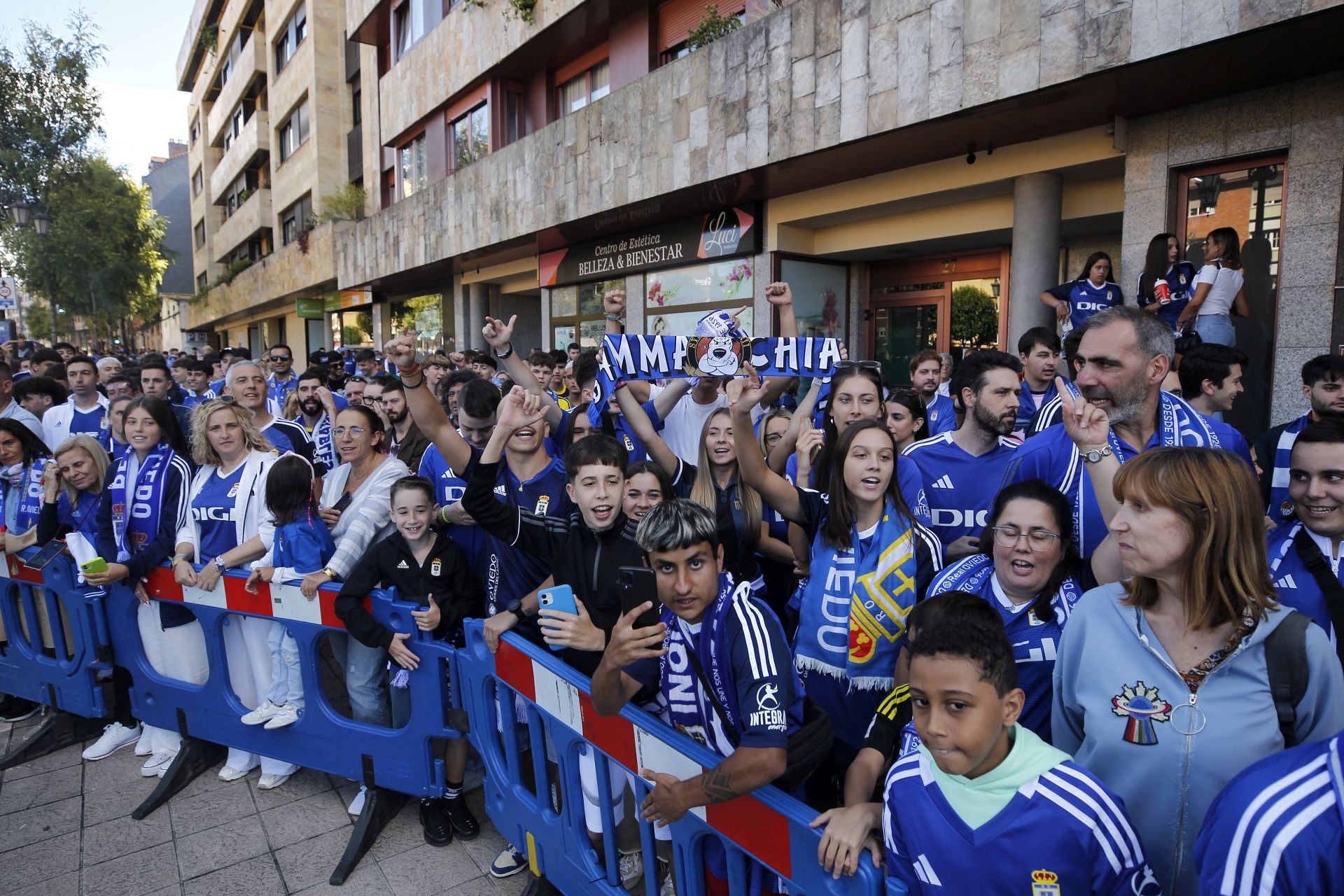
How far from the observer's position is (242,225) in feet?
110

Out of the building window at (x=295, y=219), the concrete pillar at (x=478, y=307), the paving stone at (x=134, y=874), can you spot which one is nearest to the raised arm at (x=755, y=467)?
the paving stone at (x=134, y=874)

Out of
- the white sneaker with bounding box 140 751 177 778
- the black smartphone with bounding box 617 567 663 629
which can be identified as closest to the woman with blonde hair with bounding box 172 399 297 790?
the white sneaker with bounding box 140 751 177 778

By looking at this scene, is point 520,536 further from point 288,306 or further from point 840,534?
point 288,306

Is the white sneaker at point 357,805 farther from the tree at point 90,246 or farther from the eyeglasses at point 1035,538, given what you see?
the tree at point 90,246

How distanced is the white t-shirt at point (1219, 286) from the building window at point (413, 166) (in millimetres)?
17101

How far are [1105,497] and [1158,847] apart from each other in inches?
38.3

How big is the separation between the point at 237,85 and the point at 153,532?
37.4 meters

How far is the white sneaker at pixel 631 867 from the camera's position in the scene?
271cm

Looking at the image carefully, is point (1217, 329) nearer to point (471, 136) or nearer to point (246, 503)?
point (246, 503)

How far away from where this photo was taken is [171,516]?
14.7ft

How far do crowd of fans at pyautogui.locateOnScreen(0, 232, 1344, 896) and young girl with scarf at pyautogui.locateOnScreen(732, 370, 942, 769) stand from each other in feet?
0.03

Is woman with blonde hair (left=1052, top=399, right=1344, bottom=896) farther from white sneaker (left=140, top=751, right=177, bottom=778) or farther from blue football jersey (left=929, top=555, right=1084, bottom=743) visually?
white sneaker (left=140, top=751, right=177, bottom=778)

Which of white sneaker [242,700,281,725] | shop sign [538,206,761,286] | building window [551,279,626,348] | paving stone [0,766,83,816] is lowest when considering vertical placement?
paving stone [0,766,83,816]

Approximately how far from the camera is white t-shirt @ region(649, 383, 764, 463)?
5.01m
